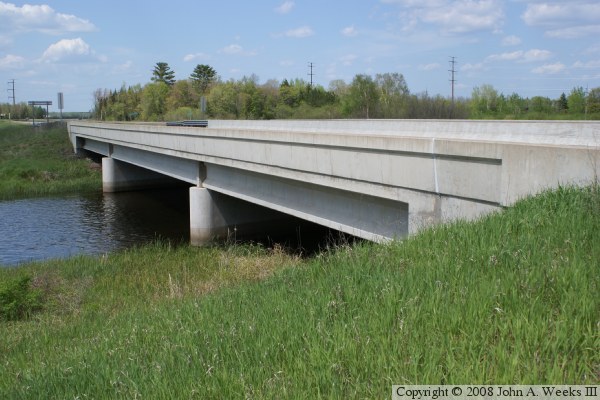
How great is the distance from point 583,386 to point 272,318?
265 cm

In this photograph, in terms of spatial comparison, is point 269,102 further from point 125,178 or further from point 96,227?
point 96,227

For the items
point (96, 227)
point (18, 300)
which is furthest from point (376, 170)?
point (96, 227)

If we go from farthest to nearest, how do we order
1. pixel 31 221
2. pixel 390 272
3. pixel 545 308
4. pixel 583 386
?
pixel 31 221 < pixel 390 272 < pixel 545 308 < pixel 583 386

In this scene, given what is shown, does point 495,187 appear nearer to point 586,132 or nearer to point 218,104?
point 586,132

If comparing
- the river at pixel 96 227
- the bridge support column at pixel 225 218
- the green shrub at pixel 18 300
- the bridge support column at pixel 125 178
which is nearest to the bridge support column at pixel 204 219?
the bridge support column at pixel 225 218

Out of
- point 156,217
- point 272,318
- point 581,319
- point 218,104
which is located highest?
point 218,104

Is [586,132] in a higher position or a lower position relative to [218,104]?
lower

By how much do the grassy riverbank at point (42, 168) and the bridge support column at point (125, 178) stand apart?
222 centimetres

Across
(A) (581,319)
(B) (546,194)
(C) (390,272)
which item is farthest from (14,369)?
(B) (546,194)

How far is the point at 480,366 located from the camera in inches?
123

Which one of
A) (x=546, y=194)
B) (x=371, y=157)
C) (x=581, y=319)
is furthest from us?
(x=371, y=157)

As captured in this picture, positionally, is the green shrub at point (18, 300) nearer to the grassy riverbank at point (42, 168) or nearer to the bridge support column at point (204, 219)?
the bridge support column at point (204, 219)

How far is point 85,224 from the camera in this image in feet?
81.4

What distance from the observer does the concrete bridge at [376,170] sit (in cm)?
756
